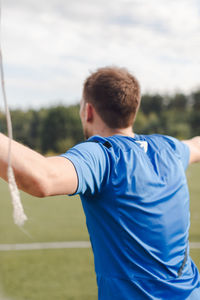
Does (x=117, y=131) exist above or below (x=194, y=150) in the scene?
above

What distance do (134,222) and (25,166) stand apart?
2.27 feet

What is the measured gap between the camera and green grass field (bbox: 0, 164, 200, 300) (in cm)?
491

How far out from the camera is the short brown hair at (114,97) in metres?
2.22

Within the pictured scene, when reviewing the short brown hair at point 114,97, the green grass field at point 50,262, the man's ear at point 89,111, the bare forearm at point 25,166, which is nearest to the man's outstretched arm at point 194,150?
the short brown hair at point 114,97

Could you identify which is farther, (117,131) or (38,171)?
(117,131)

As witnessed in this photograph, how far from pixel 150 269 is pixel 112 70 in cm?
111

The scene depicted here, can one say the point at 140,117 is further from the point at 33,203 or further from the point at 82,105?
the point at 82,105

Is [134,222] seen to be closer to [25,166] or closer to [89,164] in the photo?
[89,164]

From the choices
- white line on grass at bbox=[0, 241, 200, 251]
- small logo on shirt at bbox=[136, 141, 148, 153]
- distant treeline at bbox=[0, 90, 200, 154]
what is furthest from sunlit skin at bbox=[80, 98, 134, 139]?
distant treeline at bbox=[0, 90, 200, 154]

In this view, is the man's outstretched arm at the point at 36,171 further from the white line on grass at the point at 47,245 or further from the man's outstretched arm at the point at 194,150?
the white line on grass at the point at 47,245

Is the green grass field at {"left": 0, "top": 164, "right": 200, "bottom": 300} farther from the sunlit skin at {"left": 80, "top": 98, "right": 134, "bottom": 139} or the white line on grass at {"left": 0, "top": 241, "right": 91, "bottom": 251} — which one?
the sunlit skin at {"left": 80, "top": 98, "right": 134, "bottom": 139}

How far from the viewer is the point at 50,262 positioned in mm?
6125

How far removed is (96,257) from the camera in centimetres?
196

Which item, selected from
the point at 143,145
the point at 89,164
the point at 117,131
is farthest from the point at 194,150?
the point at 89,164
